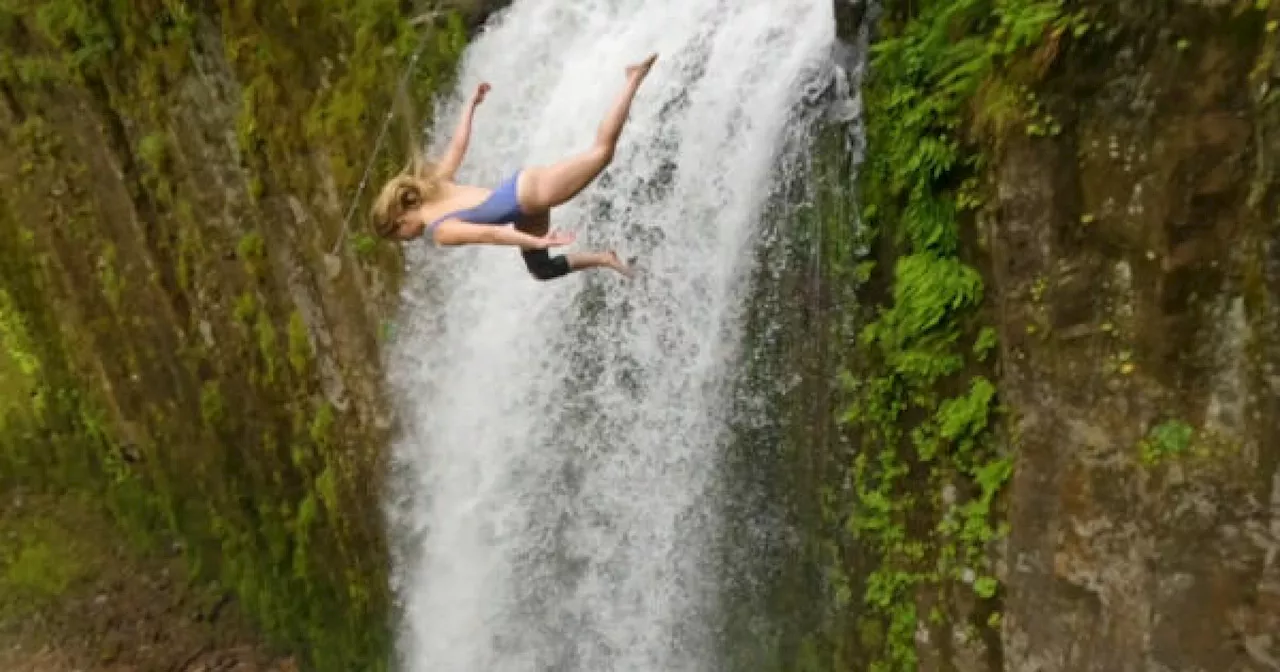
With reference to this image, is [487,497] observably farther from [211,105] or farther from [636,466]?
[211,105]

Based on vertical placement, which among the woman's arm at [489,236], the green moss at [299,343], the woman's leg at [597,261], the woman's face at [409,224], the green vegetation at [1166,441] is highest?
the woman's face at [409,224]

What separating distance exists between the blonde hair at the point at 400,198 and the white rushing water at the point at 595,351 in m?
1.72

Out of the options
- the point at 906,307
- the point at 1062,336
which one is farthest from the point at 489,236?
the point at 1062,336

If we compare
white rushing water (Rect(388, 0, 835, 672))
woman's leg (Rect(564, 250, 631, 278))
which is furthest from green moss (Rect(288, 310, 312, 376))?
woman's leg (Rect(564, 250, 631, 278))

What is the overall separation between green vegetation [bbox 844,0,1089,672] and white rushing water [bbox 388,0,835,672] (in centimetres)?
64

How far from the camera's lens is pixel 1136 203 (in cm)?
331

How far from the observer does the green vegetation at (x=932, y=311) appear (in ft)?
11.8

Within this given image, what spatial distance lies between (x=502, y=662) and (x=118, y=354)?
508 centimetres

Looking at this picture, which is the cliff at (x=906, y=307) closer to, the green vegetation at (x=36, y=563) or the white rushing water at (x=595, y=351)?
the white rushing water at (x=595, y=351)

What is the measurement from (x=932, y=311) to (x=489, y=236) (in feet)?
6.12

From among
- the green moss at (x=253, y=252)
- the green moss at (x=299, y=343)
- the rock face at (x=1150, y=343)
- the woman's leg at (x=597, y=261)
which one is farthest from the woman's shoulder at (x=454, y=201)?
the green moss at (x=253, y=252)

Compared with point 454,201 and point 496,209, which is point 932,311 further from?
point 454,201

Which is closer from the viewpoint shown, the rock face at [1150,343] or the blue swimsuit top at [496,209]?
the rock face at [1150,343]

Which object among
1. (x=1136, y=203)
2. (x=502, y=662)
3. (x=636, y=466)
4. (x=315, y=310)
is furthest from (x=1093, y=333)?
(x=315, y=310)
